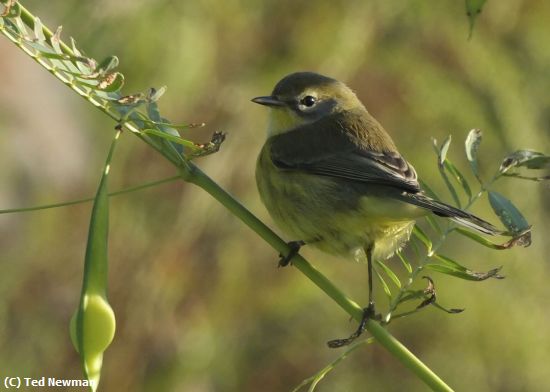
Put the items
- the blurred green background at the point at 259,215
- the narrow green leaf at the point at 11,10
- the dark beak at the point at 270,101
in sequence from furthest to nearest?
the blurred green background at the point at 259,215 < the dark beak at the point at 270,101 < the narrow green leaf at the point at 11,10

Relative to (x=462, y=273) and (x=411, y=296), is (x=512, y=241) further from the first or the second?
(x=411, y=296)

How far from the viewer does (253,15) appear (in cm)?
456

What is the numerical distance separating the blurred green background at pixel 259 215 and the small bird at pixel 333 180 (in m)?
0.91

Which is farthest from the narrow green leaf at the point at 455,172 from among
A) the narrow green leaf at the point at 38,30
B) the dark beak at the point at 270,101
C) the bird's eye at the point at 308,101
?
the bird's eye at the point at 308,101

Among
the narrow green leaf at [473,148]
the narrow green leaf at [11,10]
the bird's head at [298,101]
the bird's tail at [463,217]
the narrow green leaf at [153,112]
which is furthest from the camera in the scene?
the bird's head at [298,101]

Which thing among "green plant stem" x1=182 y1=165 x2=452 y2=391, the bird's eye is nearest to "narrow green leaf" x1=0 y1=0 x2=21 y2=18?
"green plant stem" x1=182 y1=165 x2=452 y2=391

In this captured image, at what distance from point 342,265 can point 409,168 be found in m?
2.02

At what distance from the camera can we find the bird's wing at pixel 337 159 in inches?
109

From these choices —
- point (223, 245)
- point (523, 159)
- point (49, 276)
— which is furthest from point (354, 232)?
point (49, 276)

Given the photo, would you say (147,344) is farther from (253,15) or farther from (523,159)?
(523,159)

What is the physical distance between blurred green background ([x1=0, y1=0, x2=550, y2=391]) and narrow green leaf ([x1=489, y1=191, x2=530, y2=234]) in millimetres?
2432

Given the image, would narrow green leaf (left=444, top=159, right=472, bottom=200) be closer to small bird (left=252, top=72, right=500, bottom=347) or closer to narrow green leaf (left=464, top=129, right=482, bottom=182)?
narrow green leaf (left=464, top=129, right=482, bottom=182)

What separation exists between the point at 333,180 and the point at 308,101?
652mm

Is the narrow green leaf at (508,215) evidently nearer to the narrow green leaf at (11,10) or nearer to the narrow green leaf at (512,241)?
the narrow green leaf at (512,241)
